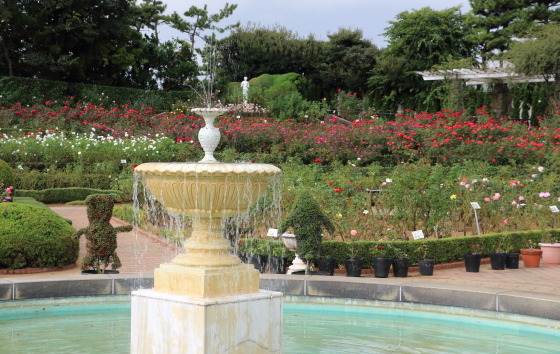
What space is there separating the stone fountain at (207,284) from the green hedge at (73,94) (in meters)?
20.9

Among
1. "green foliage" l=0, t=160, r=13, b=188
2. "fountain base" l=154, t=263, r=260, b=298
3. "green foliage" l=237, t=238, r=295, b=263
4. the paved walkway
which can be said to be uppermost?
"green foliage" l=0, t=160, r=13, b=188

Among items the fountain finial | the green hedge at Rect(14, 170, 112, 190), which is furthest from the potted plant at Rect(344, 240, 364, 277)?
the green hedge at Rect(14, 170, 112, 190)

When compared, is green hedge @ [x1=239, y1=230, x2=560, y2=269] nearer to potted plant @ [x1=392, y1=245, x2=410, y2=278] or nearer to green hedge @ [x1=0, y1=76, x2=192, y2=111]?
potted plant @ [x1=392, y1=245, x2=410, y2=278]

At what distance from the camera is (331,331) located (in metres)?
5.29

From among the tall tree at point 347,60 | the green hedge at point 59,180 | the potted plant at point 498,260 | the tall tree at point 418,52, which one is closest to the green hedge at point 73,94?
the tall tree at point 347,60

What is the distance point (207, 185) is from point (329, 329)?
7.50 ft

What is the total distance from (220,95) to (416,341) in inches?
926

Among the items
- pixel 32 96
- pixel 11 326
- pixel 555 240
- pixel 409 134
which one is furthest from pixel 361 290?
pixel 32 96

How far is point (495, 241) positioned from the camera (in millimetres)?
8922

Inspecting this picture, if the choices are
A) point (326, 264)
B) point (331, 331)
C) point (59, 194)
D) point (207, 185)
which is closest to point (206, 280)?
point (207, 185)

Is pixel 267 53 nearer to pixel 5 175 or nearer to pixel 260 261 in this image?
pixel 5 175

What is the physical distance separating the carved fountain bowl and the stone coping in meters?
2.41

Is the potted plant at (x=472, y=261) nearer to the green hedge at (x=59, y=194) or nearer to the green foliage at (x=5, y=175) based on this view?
the green foliage at (x=5, y=175)

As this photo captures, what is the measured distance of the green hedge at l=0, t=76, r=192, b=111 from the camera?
23.2 metres
